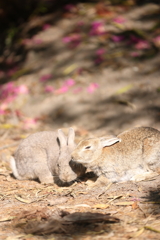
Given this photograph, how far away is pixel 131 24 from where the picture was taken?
13352 mm

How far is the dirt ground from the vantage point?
4.10 meters

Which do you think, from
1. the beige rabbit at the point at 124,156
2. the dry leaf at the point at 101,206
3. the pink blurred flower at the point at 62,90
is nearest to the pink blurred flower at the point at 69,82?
the pink blurred flower at the point at 62,90

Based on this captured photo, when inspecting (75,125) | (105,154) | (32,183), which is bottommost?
(75,125)

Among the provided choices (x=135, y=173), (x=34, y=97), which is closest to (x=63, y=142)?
(x=135, y=173)

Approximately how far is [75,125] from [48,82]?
2.60 m

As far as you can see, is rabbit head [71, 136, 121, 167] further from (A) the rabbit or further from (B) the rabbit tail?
(B) the rabbit tail

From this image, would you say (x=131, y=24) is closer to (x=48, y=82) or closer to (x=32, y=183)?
(x=48, y=82)

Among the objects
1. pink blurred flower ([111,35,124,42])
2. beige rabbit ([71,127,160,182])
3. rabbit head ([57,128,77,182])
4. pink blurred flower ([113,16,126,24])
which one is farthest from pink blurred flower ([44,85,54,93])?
beige rabbit ([71,127,160,182])

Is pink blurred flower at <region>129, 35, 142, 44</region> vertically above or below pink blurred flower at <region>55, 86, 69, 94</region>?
above

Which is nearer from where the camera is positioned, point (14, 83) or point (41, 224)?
point (41, 224)

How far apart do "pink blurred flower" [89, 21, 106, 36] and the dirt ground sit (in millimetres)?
542

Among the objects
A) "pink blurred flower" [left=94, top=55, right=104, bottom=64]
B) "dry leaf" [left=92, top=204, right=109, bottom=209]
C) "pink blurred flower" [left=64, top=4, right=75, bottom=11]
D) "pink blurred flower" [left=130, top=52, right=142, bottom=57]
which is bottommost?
"pink blurred flower" [left=130, top=52, right=142, bottom=57]

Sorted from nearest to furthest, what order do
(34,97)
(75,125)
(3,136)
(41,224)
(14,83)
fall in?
(41,224) < (3,136) < (75,125) < (34,97) < (14,83)

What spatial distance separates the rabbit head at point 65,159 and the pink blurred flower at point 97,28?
7.65 meters
